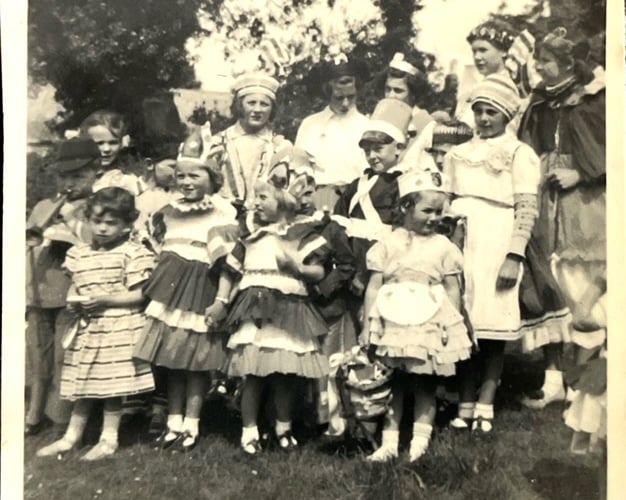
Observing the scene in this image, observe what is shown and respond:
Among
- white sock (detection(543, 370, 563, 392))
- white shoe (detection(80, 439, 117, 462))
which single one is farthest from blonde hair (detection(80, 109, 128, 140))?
white sock (detection(543, 370, 563, 392))

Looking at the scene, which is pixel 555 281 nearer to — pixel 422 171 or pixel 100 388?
pixel 422 171

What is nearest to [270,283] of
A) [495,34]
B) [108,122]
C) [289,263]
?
[289,263]

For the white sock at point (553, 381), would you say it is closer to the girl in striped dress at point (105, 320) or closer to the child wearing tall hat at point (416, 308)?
the child wearing tall hat at point (416, 308)

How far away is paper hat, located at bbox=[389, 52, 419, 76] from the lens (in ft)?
2.61

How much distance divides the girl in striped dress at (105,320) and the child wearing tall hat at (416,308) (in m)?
0.25

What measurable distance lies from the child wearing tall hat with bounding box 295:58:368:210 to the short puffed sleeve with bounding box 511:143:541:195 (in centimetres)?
17

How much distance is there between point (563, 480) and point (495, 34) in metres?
0.50

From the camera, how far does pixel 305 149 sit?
31.0 inches

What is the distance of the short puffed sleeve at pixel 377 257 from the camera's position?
783mm

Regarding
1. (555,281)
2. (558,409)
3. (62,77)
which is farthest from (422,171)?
(62,77)

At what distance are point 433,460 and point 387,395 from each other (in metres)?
0.08

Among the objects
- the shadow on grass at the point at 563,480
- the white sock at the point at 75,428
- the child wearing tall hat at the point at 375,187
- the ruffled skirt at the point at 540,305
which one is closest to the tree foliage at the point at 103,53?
the child wearing tall hat at the point at 375,187

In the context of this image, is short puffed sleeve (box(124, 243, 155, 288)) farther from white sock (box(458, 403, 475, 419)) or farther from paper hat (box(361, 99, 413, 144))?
white sock (box(458, 403, 475, 419))

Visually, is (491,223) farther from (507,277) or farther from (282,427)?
(282,427)
